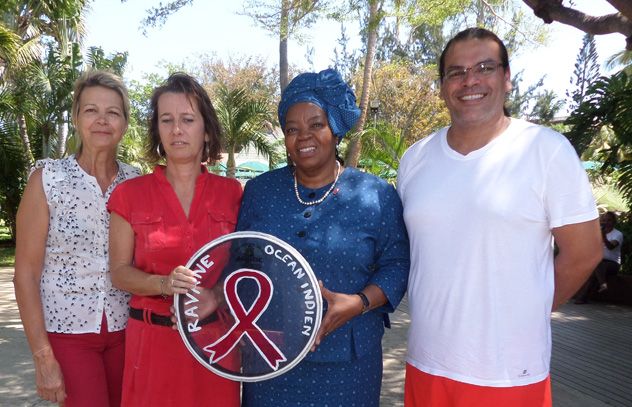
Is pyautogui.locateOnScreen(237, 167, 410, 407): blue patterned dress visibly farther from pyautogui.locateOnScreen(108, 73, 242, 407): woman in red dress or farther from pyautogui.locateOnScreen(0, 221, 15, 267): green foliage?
pyautogui.locateOnScreen(0, 221, 15, 267): green foliage

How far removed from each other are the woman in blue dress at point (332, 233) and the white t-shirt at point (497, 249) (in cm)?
17

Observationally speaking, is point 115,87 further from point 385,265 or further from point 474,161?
point 474,161

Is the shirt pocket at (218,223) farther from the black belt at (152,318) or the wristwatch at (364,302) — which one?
the wristwatch at (364,302)

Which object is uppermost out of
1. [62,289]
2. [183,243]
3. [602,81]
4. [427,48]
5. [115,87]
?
[427,48]

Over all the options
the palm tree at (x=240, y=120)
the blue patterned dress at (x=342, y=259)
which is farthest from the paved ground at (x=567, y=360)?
the palm tree at (x=240, y=120)

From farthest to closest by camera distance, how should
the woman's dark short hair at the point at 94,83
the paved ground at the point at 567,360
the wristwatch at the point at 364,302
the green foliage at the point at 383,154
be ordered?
1. the green foliage at the point at 383,154
2. the paved ground at the point at 567,360
3. the woman's dark short hair at the point at 94,83
4. the wristwatch at the point at 364,302

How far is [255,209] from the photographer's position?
2256mm

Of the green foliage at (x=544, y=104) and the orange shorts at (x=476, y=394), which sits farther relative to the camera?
the green foliage at (x=544, y=104)

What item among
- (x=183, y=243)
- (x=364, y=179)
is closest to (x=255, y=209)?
(x=183, y=243)

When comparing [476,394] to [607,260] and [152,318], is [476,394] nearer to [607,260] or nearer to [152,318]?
[152,318]

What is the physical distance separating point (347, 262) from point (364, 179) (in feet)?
1.15

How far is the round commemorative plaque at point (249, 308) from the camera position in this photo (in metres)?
1.90

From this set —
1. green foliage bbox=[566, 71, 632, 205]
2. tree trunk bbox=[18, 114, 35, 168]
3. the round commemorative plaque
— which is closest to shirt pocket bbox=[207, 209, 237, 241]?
the round commemorative plaque

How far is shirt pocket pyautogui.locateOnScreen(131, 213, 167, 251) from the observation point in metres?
2.16
